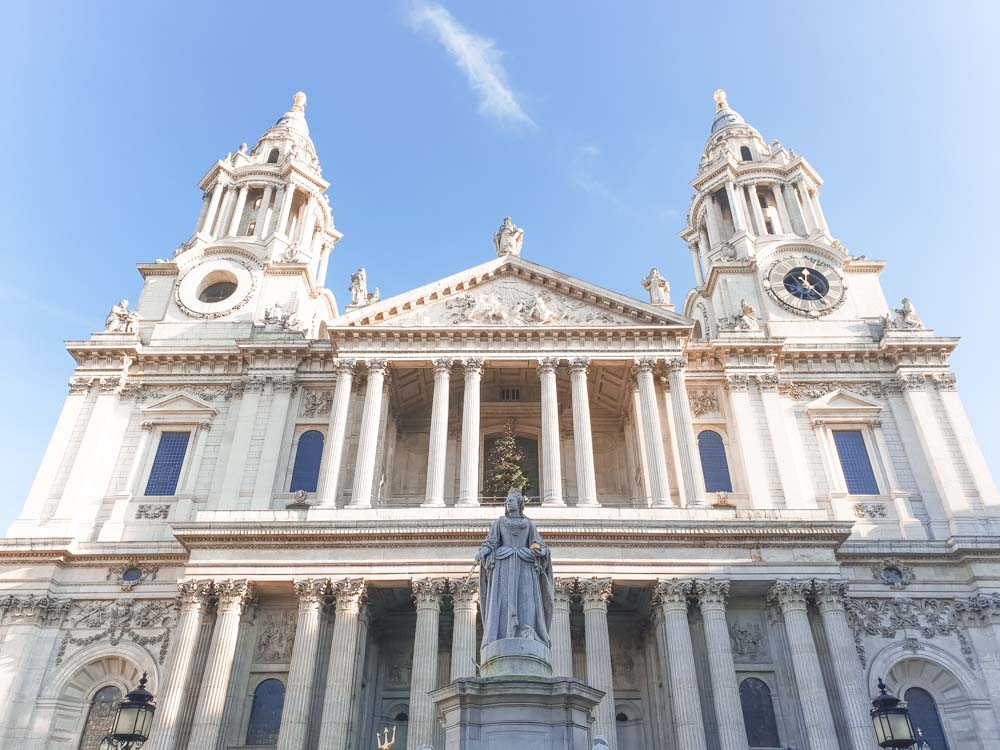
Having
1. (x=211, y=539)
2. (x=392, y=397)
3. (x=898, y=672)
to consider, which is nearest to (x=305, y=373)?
(x=392, y=397)

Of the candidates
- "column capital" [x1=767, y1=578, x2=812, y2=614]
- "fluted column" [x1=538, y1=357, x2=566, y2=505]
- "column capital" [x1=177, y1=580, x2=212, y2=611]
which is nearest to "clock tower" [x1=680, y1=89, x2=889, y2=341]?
"fluted column" [x1=538, y1=357, x2=566, y2=505]

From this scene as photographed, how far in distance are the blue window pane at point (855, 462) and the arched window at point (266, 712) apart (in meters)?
22.0

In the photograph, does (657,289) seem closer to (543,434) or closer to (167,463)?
(543,434)

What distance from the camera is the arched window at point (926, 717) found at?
83.3 ft

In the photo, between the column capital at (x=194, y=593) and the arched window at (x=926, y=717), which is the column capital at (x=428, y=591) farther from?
the arched window at (x=926, y=717)

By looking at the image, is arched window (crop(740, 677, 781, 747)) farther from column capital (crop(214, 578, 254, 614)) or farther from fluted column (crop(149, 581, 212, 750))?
fluted column (crop(149, 581, 212, 750))

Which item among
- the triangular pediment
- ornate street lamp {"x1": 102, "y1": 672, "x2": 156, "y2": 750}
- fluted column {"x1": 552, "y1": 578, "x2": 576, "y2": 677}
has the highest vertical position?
the triangular pediment

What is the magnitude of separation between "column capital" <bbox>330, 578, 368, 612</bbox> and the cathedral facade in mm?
95

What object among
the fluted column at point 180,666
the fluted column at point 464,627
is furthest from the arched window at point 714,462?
the fluted column at point 180,666

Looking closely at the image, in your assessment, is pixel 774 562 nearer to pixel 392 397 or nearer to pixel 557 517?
pixel 557 517

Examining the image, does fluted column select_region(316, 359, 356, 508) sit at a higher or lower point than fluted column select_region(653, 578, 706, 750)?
higher

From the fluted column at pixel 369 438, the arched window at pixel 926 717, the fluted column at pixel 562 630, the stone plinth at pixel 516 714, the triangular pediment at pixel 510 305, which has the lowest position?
the stone plinth at pixel 516 714

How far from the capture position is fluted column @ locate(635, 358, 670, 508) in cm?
2762

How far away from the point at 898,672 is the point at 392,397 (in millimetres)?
20926
